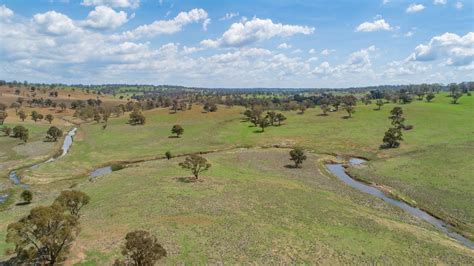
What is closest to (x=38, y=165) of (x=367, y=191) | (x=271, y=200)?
(x=271, y=200)

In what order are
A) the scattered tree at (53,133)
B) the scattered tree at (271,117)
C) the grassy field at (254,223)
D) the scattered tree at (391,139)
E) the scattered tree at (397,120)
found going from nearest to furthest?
the grassy field at (254,223) < the scattered tree at (391,139) < the scattered tree at (53,133) < the scattered tree at (397,120) < the scattered tree at (271,117)

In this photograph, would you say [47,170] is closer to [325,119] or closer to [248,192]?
[248,192]

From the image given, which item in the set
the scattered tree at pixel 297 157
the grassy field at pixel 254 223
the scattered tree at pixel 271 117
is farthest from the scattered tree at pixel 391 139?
the scattered tree at pixel 271 117

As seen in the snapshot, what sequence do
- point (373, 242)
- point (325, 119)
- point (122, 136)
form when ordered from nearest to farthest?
point (373, 242), point (122, 136), point (325, 119)

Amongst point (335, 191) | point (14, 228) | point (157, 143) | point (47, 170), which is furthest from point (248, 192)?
point (157, 143)

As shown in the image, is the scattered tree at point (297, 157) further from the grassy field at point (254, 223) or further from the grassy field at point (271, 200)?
the grassy field at point (254, 223)

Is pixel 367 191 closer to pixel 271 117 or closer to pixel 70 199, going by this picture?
pixel 70 199

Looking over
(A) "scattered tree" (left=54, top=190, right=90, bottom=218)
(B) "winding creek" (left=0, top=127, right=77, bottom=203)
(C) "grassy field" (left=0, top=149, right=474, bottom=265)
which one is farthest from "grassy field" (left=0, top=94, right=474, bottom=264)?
(A) "scattered tree" (left=54, top=190, right=90, bottom=218)
